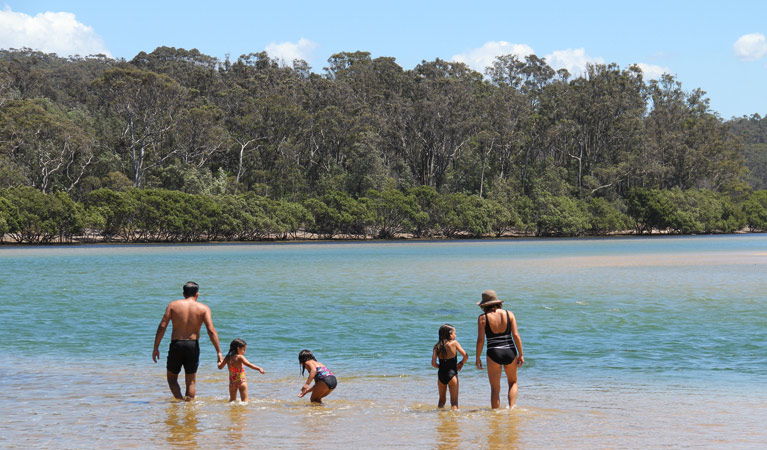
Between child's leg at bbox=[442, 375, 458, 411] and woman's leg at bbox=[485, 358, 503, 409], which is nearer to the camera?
woman's leg at bbox=[485, 358, 503, 409]

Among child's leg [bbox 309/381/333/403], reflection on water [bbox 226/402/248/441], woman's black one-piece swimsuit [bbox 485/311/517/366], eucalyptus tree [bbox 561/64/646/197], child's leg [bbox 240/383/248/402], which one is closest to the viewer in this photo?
reflection on water [bbox 226/402/248/441]

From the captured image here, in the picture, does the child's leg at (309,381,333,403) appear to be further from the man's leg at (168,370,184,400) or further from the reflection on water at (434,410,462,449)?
the man's leg at (168,370,184,400)

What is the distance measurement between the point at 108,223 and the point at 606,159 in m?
64.3

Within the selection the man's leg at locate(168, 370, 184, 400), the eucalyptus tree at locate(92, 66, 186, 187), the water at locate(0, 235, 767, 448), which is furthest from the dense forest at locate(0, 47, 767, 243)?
the man's leg at locate(168, 370, 184, 400)

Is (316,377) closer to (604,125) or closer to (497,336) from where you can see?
(497,336)

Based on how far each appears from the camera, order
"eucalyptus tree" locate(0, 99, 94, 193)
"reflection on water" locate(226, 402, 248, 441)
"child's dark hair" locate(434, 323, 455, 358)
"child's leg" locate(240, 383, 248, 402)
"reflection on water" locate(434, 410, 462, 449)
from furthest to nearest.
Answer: "eucalyptus tree" locate(0, 99, 94, 193)
"child's leg" locate(240, 383, 248, 402)
"child's dark hair" locate(434, 323, 455, 358)
"reflection on water" locate(226, 402, 248, 441)
"reflection on water" locate(434, 410, 462, 449)

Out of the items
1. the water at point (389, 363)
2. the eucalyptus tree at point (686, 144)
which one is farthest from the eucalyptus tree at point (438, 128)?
the water at point (389, 363)

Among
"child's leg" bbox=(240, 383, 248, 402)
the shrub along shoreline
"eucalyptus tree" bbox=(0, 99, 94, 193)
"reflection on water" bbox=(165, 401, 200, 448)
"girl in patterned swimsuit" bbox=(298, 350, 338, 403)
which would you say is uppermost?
"eucalyptus tree" bbox=(0, 99, 94, 193)

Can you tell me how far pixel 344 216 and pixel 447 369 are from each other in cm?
7644

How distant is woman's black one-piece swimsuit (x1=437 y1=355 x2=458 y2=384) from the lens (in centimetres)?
1137

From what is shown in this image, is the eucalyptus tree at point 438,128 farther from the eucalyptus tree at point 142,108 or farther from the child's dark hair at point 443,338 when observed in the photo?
the child's dark hair at point 443,338

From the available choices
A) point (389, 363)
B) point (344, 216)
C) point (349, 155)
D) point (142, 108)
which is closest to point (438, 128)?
point (349, 155)

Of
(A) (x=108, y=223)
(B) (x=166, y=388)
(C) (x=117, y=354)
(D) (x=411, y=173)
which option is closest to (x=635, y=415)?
(B) (x=166, y=388)

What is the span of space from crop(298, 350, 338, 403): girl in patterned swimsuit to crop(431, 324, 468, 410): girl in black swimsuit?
1546 millimetres
